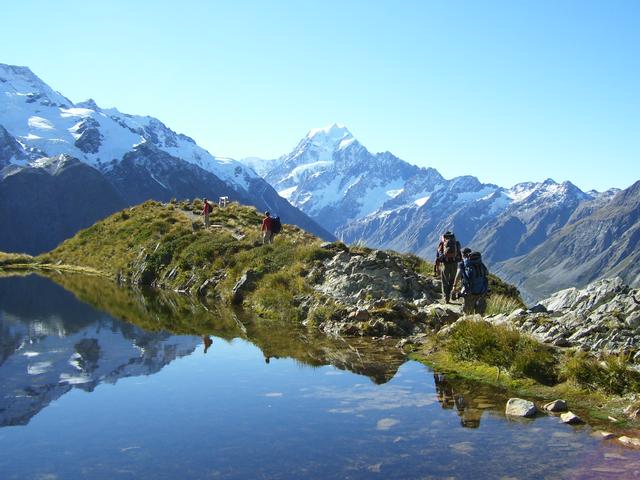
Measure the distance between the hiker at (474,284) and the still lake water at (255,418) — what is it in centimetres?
429

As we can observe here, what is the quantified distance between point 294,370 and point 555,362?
7091 millimetres

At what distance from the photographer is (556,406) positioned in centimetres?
1395

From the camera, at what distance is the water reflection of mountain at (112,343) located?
1564 cm

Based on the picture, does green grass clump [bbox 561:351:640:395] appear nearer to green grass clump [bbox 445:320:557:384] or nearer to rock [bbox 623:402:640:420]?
green grass clump [bbox 445:320:557:384]

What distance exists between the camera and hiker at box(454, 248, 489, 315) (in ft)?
76.6

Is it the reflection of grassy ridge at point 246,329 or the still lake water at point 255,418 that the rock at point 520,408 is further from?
the reflection of grassy ridge at point 246,329

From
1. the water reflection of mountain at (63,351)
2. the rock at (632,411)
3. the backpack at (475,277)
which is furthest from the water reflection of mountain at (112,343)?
the rock at (632,411)

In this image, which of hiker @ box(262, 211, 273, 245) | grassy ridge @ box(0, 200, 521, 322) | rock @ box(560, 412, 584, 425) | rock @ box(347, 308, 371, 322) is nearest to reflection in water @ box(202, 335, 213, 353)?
grassy ridge @ box(0, 200, 521, 322)

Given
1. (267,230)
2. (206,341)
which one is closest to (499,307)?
(206,341)

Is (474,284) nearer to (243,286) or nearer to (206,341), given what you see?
(206,341)

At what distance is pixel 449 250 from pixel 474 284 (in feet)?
12.2

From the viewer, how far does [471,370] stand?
17469mm

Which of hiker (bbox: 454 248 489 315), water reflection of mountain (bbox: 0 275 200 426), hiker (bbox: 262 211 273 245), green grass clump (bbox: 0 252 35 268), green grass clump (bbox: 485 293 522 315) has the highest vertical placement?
hiker (bbox: 262 211 273 245)

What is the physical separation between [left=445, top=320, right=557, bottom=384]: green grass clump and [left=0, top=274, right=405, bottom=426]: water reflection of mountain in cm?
204
